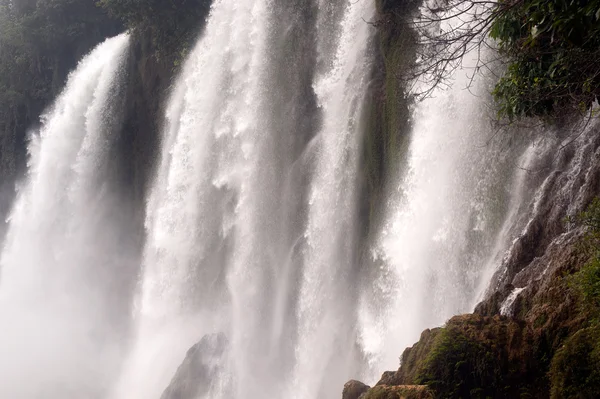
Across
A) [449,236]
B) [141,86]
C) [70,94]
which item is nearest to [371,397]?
[449,236]

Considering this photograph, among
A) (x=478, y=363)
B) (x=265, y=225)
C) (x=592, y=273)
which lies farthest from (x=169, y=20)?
(x=592, y=273)

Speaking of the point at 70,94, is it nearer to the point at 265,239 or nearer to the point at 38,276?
the point at 38,276

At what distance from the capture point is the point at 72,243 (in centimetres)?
2106

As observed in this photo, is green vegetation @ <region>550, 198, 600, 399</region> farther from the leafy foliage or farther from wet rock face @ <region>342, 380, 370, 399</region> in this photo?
wet rock face @ <region>342, 380, 370, 399</region>

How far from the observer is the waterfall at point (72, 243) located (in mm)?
19047

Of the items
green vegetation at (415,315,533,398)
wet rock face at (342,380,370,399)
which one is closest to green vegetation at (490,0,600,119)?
green vegetation at (415,315,533,398)

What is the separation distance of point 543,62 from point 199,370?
32.5 ft

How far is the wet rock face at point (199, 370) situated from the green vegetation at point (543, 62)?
9095 millimetres

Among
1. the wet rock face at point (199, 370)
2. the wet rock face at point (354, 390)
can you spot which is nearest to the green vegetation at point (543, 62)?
the wet rock face at point (354, 390)

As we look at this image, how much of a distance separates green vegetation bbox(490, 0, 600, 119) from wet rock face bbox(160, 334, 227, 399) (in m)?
9.10

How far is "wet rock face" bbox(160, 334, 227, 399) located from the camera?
479 inches

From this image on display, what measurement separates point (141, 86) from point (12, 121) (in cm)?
1119

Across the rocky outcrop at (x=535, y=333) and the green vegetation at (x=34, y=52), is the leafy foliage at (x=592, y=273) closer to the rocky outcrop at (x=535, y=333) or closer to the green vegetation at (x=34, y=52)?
the rocky outcrop at (x=535, y=333)

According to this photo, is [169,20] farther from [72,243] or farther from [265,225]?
[72,243]
